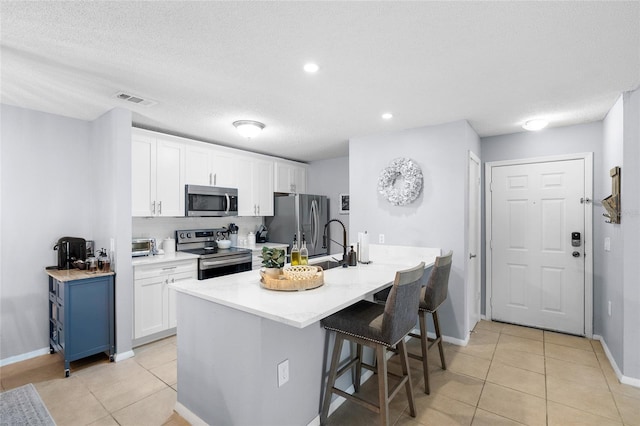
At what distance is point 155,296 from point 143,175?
1.34 metres

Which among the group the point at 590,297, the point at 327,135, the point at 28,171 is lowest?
the point at 590,297

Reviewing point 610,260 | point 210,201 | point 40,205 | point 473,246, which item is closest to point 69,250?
point 40,205

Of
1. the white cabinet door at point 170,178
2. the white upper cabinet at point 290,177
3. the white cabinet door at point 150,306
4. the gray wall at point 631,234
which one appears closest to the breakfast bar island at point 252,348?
the white cabinet door at point 150,306

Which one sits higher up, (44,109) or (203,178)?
(44,109)

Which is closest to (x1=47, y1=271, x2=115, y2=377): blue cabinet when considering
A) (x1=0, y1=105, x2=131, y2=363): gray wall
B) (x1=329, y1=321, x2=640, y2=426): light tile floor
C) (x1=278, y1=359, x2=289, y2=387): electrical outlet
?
(x1=0, y1=105, x2=131, y2=363): gray wall

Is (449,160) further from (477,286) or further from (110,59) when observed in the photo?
(110,59)

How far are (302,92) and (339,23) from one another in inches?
38.8

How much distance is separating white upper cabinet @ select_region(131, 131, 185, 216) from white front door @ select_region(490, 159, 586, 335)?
12.9 ft

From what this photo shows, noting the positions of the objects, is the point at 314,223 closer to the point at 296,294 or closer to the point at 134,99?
the point at 134,99

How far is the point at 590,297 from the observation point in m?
3.52

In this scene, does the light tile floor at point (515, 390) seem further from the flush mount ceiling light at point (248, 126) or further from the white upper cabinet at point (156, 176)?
the white upper cabinet at point (156, 176)

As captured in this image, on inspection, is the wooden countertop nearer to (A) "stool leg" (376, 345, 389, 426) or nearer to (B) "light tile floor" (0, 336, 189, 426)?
(B) "light tile floor" (0, 336, 189, 426)

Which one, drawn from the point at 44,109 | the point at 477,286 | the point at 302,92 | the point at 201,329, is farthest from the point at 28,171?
the point at 477,286

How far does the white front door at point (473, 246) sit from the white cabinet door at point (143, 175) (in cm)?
357
